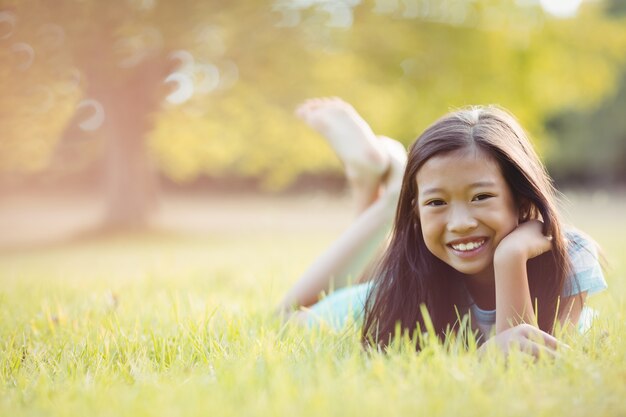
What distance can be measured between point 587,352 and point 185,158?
397 inches

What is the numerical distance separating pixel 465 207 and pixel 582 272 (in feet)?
1.40

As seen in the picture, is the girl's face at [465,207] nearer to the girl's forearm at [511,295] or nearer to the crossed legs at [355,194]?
the girl's forearm at [511,295]

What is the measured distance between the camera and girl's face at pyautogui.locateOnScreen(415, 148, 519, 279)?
5.91 ft

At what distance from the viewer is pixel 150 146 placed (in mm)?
11211

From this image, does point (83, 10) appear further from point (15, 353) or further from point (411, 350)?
point (411, 350)

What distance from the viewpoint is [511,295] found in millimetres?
1731

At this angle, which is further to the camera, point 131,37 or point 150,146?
point 150,146

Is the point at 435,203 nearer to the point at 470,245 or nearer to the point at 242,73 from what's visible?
the point at 470,245

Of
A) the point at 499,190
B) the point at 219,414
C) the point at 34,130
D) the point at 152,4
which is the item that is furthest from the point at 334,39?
the point at 219,414

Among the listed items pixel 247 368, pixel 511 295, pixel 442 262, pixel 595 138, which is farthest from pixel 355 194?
pixel 595 138

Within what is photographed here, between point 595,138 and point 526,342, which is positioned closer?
point 526,342

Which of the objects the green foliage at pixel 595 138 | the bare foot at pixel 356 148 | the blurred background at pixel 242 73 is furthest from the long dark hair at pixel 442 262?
the green foliage at pixel 595 138

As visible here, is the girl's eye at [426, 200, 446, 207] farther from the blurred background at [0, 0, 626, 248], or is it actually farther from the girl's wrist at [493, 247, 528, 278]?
the blurred background at [0, 0, 626, 248]

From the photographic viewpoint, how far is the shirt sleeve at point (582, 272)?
6.23ft
